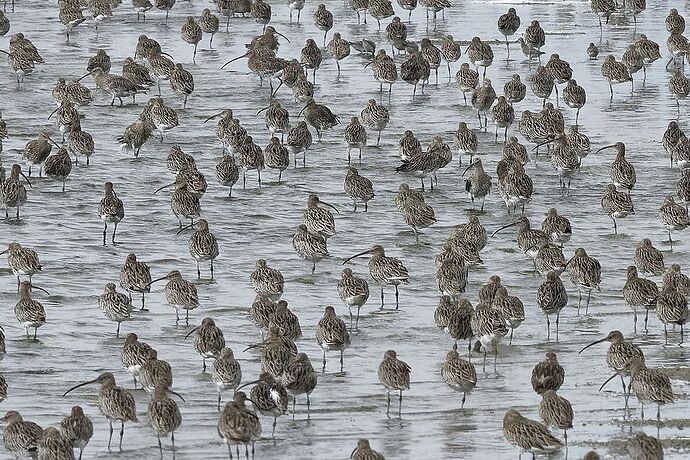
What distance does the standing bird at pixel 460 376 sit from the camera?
16.5m

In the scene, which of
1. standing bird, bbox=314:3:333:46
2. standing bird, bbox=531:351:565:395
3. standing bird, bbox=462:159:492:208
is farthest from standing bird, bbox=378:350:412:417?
standing bird, bbox=314:3:333:46

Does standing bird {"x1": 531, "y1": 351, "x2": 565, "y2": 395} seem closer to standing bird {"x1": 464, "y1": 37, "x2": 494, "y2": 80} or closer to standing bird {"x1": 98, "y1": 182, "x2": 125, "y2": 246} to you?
standing bird {"x1": 98, "y1": 182, "x2": 125, "y2": 246}

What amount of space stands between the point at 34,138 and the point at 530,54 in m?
11.9

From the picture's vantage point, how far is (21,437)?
1468cm

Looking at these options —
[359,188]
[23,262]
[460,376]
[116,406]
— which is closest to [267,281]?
[23,262]

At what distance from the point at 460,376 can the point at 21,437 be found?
4.46 meters

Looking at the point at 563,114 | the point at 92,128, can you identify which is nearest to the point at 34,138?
the point at 92,128

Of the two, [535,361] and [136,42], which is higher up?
[136,42]

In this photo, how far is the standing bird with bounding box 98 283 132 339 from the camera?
61.7 feet

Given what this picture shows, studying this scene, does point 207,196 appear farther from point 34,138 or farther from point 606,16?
point 606,16

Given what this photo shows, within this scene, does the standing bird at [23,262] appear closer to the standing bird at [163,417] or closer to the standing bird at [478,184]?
the standing bird at [163,417]

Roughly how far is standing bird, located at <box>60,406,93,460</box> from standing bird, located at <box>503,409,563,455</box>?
3.76 meters

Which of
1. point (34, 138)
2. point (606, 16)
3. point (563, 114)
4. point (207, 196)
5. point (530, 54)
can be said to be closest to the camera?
point (207, 196)

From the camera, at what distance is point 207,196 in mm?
25859
